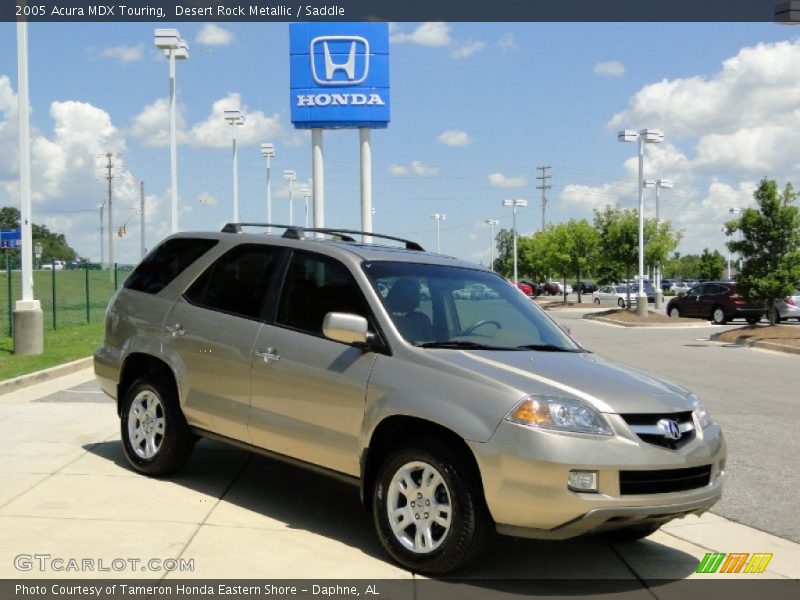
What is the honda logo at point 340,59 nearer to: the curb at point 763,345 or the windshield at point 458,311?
the curb at point 763,345

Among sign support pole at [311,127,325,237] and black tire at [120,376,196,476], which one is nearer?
black tire at [120,376,196,476]

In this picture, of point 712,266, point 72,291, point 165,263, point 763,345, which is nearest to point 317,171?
point 72,291

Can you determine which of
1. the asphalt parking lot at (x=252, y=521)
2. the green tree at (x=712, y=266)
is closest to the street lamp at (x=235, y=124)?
the asphalt parking lot at (x=252, y=521)

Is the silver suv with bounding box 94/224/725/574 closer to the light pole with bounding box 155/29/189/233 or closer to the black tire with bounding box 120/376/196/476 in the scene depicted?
the black tire with bounding box 120/376/196/476

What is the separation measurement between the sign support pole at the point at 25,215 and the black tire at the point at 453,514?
1367 cm

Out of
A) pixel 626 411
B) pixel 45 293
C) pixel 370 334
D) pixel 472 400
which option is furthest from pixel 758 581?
pixel 45 293

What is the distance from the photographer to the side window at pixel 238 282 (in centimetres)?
665

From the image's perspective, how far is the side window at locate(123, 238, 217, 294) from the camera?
741 centimetres

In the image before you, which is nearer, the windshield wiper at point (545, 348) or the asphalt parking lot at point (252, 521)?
the asphalt parking lot at point (252, 521)

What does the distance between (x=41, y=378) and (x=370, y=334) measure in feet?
32.2

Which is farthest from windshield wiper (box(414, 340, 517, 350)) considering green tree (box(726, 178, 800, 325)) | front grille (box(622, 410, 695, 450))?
green tree (box(726, 178, 800, 325))

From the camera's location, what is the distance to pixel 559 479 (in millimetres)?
4805

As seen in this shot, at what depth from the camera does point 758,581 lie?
5445 mm

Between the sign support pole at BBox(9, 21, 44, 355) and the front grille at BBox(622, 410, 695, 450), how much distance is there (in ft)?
47.2
